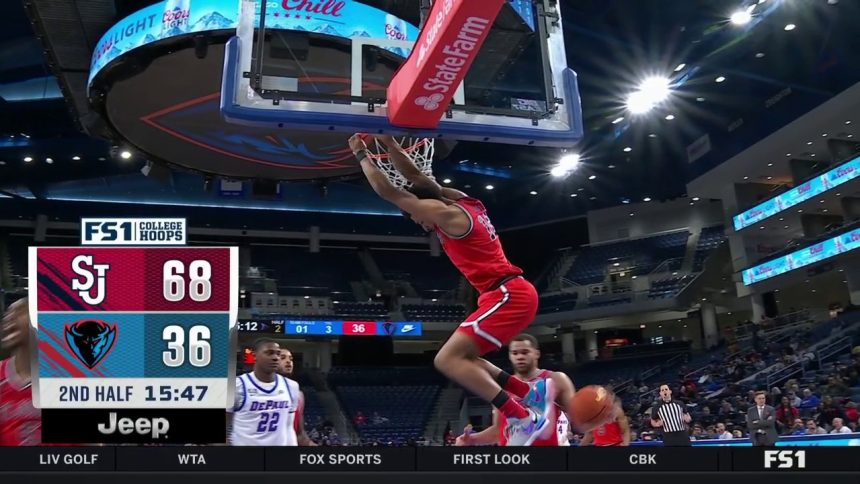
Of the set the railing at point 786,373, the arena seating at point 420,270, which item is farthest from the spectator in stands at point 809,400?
the arena seating at point 420,270

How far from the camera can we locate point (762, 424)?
9.48 meters

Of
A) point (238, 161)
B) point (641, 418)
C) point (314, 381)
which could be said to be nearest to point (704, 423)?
point (641, 418)

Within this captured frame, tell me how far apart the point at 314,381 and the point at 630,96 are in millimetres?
18189

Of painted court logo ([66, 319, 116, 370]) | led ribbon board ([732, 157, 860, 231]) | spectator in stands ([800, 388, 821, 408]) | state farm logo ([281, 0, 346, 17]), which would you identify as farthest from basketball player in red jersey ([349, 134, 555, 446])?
led ribbon board ([732, 157, 860, 231])

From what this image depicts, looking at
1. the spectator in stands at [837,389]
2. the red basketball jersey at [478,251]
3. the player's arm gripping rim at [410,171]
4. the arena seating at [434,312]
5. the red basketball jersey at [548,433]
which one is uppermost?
the arena seating at [434,312]

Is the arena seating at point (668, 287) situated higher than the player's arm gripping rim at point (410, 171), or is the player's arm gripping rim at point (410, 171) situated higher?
the arena seating at point (668, 287)

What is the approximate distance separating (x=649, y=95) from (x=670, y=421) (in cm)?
1449

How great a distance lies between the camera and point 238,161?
47.8 ft

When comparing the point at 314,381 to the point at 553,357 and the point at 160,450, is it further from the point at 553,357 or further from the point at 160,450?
the point at 160,450

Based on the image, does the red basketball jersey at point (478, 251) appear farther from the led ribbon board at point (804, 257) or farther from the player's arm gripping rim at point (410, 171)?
the led ribbon board at point (804, 257)

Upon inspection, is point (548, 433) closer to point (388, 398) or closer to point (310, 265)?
point (388, 398)

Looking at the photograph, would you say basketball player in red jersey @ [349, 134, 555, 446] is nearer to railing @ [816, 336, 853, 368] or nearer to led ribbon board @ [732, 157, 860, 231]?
railing @ [816, 336, 853, 368]

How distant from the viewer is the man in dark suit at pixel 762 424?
9.48m

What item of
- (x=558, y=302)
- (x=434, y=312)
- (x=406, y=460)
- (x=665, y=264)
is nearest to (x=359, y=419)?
(x=434, y=312)
